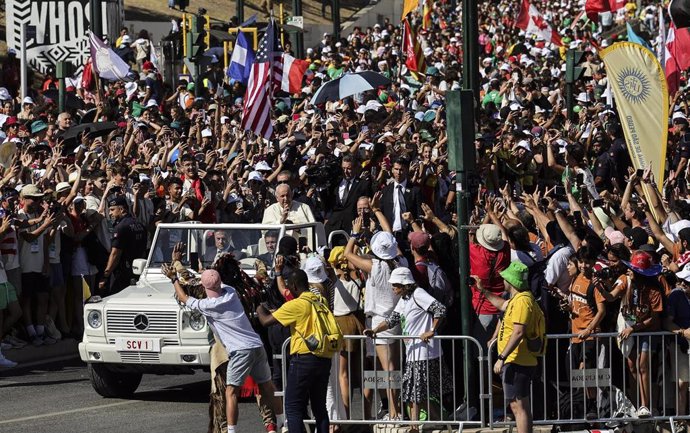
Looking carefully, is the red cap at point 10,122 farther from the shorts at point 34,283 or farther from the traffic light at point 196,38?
the traffic light at point 196,38

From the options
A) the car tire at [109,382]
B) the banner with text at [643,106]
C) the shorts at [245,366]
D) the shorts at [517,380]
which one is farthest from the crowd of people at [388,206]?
the car tire at [109,382]

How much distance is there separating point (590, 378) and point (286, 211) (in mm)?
5172

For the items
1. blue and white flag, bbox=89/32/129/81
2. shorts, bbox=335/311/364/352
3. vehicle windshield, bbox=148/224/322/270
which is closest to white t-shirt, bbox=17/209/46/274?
vehicle windshield, bbox=148/224/322/270

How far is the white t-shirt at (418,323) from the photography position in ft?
42.0

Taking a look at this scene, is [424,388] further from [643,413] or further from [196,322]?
[196,322]

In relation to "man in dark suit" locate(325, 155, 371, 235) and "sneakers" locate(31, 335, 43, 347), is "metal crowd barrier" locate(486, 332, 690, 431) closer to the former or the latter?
"man in dark suit" locate(325, 155, 371, 235)

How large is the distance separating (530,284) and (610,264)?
0.68 metres

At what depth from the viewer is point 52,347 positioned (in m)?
18.4

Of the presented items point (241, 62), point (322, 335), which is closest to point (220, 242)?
point (322, 335)

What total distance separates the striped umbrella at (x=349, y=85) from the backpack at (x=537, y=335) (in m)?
12.6

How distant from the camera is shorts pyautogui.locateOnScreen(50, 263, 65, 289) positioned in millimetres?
18438

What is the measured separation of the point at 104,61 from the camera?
28484 mm

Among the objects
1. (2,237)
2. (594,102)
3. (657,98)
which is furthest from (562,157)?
(2,237)

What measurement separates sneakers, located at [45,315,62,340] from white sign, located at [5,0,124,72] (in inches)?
504
